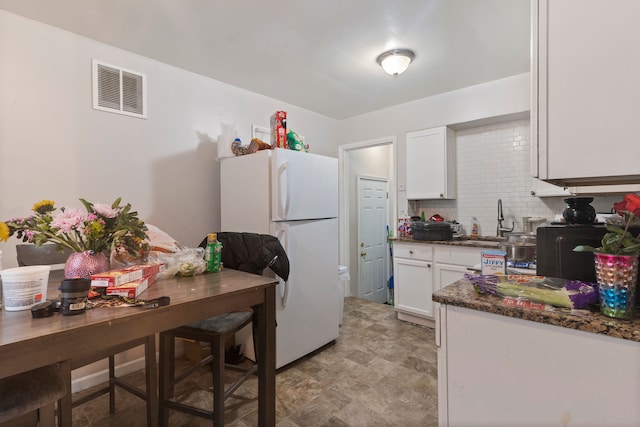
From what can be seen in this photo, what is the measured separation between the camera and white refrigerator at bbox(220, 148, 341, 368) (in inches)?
88.0

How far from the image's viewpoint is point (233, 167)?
2.53 meters

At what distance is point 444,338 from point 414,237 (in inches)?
85.4

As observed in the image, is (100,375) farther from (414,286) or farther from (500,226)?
(500,226)

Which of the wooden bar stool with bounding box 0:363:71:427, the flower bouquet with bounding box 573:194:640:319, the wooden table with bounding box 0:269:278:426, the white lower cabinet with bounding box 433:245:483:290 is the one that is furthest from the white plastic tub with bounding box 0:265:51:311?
the white lower cabinet with bounding box 433:245:483:290

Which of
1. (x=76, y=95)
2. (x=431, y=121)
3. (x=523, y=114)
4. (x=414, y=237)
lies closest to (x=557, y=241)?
(x=414, y=237)

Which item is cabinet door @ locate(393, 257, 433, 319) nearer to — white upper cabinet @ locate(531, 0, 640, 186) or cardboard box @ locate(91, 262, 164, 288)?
white upper cabinet @ locate(531, 0, 640, 186)

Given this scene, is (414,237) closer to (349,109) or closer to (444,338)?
(349,109)

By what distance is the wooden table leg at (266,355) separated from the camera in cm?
147

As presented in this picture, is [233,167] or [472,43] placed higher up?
[472,43]

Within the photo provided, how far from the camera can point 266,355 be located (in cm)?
149

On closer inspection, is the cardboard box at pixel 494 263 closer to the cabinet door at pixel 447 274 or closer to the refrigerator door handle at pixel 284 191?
the refrigerator door handle at pixel 284 191

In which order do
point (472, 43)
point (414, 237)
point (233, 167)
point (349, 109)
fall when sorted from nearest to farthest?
1. point (472, 43)
2. point (233, 167)
3. point (414, 237)
4. point (349, 109)

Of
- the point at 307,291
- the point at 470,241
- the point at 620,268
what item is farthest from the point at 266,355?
the point at 470,241

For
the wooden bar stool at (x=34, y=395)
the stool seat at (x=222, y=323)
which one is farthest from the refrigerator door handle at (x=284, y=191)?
the wooden bar stool at (x=34, y=395)
